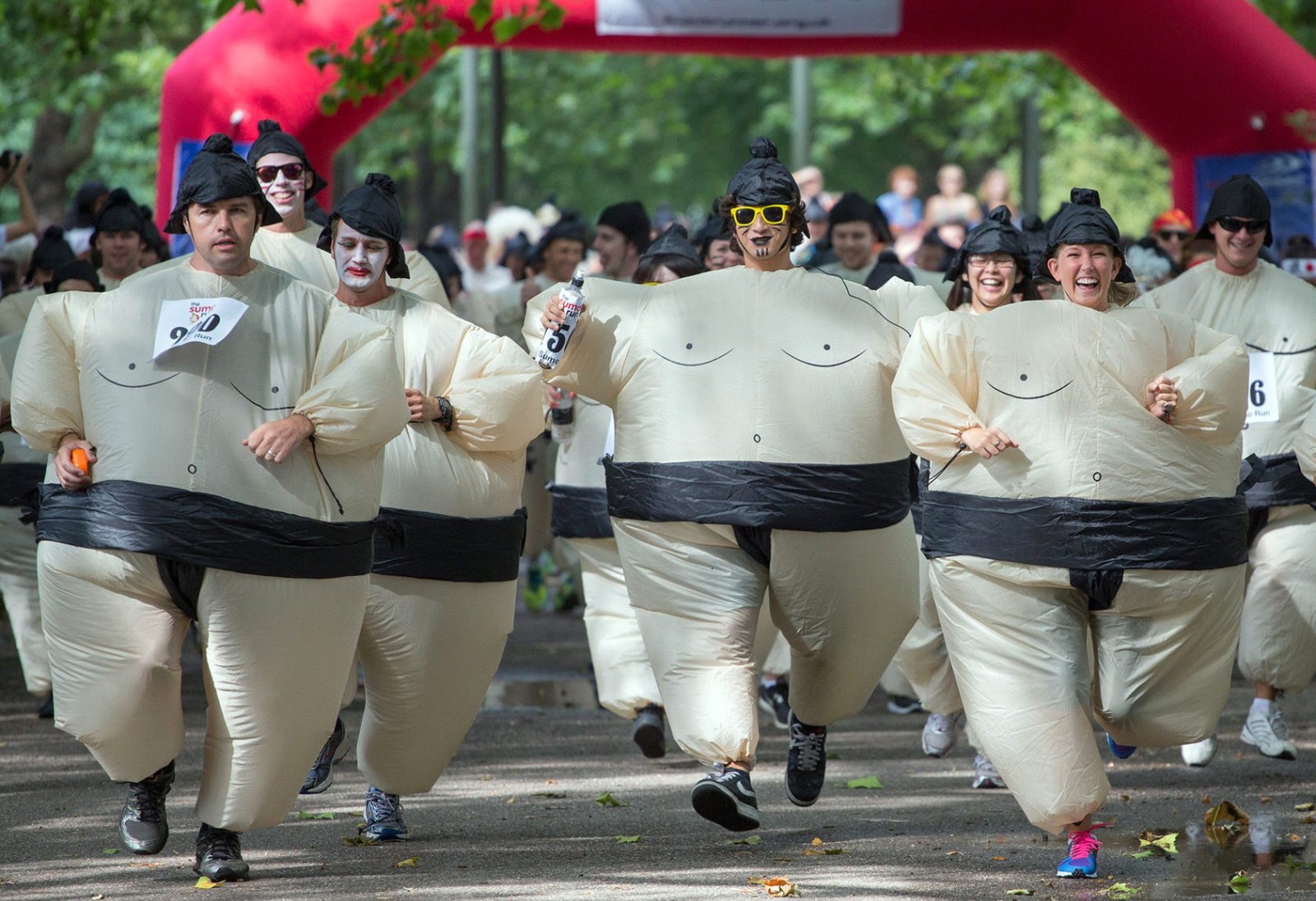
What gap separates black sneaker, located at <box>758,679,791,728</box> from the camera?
904 cm

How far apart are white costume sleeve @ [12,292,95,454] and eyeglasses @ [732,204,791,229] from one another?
2.00 metres

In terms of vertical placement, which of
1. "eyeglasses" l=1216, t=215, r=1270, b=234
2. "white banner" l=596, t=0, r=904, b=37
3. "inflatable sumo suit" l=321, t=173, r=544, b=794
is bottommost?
"inflatable sumo suit" l=321, t=173, r=544, b=794

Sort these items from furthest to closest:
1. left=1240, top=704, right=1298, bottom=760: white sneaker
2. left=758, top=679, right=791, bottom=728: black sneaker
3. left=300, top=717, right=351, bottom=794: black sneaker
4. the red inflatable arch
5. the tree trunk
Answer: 1. the tree trunk
2. the red inflatable arch
3. left=758, top=679, right=791, bottom=728: black sneaker
4. left=1240, top=704, right=1298, bottom=760: white sneaker
5. left=300, top=717, right=351, bottom=794: black sneaker

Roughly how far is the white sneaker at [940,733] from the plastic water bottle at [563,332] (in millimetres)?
2449

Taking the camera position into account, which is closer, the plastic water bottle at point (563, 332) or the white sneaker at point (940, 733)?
the plastic water bottle at point (563, 332)

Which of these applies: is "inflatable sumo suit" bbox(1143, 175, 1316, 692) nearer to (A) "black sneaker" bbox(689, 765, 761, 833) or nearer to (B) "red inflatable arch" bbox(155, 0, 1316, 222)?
(A) "black sneaker" bbox(689, 765, 761, 833)

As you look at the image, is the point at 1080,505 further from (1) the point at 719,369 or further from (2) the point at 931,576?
(1) the point at 719,369

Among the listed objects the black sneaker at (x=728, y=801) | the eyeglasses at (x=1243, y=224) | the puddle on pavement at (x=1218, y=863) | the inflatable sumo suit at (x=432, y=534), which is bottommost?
the puddle on pavement at (x=1218, y=863)

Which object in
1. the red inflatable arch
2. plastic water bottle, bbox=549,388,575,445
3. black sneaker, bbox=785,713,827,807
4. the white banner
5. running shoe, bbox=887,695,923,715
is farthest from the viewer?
the white banner

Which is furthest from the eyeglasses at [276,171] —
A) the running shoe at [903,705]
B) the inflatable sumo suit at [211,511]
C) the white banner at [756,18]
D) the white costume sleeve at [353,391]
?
the white banner at [756,18]

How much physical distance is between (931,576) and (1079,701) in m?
0.59

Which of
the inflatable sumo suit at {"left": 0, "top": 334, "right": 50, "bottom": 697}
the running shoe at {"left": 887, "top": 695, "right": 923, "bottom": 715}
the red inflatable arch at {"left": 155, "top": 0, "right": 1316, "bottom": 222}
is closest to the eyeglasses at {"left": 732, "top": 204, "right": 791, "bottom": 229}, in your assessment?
the running shoe at {"left": 887, "top": 695, "right": 923, "bottom": 715}

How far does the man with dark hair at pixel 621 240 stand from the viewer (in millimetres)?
10547

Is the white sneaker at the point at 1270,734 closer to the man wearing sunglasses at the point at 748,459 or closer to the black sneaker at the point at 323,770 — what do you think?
the man wearing sunglasses at the point at 748,459
